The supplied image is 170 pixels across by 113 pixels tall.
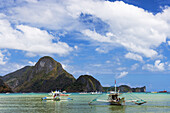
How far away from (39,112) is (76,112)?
927cm

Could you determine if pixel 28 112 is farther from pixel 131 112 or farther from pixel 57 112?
pixel 131 112

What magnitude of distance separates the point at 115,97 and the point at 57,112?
100ft

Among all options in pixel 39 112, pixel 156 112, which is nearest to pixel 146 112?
pixel 156 112

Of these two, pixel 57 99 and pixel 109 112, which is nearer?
pixel 109 112

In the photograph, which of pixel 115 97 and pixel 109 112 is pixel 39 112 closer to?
pixel 109 112

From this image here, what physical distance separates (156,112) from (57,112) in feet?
83.0

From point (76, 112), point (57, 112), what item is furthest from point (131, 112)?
point (57, 112)

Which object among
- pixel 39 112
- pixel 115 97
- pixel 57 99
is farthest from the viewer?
pixel 57 99

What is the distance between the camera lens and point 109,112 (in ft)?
185

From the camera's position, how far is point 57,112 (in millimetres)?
55875

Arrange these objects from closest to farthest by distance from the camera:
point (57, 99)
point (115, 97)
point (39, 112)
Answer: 1. point (39, 112)
2. point (115, 97)
3. point (57, 99)

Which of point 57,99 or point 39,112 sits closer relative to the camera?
point 39,112

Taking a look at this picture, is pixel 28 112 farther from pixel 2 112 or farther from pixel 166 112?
pixel 166 112

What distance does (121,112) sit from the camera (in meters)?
56.9
